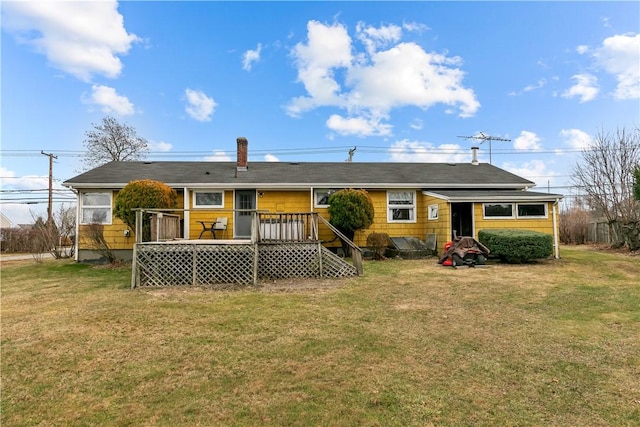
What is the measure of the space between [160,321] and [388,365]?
356 centimetres

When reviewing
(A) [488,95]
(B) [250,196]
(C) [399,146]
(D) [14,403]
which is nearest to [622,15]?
(A) [488,95]

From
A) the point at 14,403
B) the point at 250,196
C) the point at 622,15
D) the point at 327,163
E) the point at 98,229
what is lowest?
the point at 14,403

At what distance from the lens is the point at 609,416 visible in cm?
268

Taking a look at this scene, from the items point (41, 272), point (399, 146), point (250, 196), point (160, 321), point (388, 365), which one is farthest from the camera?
point (399, 146)

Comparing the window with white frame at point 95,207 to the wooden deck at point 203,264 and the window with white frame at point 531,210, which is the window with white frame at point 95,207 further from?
the window with white frame at point 531,210

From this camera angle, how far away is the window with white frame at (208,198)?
1332 cm

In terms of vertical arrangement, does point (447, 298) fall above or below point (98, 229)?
below

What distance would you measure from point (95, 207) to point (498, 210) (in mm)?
14641

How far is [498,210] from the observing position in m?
12.5

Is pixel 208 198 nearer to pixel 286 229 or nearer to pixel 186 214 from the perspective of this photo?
pixel 186 214

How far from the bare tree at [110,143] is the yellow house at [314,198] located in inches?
492

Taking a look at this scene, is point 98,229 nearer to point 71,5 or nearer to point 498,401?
point 71,5

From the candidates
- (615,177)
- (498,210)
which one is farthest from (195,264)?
(615,177)

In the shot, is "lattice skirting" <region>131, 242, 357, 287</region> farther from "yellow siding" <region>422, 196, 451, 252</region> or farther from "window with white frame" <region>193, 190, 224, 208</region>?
"yellow siding" <region>422, 196, 451, 252</region>
